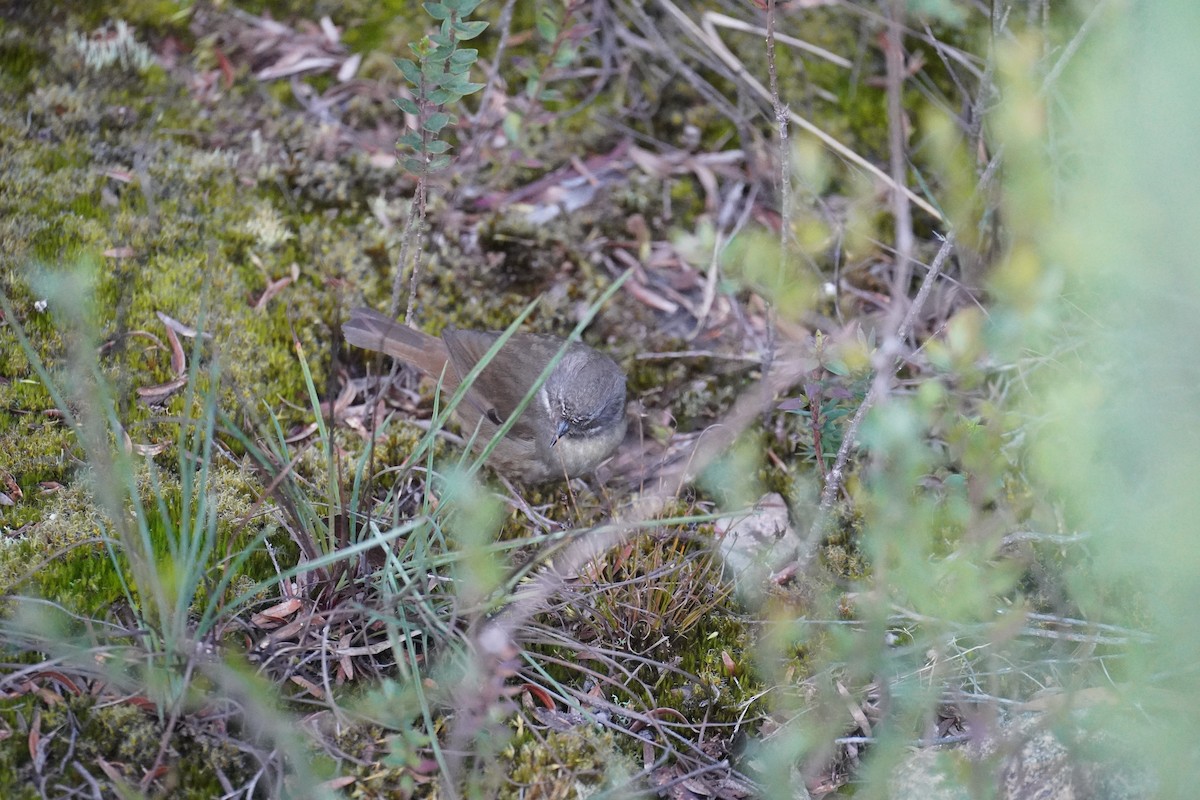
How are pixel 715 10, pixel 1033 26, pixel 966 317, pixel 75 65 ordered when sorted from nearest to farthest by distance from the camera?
pixel 966 317, pixel 1033 26, pixel 75 65, pixel 715 10

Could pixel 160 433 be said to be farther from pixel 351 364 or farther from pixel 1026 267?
pixel 1026 267

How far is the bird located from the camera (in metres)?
4.10

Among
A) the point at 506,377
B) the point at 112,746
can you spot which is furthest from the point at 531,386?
the point at 112,746

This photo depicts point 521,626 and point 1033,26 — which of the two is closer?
point 521,626

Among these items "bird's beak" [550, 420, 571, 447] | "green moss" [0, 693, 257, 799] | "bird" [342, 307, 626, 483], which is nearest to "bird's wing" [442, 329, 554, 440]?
"bird" [342, 307, 626, 483]

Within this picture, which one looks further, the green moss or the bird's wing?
the bird's wing

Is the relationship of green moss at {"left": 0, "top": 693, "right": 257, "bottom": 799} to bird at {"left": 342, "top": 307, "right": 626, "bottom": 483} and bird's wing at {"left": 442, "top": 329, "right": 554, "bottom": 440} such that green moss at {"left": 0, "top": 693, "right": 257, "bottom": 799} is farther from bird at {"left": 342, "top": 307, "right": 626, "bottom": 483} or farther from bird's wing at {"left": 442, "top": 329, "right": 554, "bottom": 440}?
bird's wing at {"left": 442, "top": 329, "right": 554, "bottom": 440}

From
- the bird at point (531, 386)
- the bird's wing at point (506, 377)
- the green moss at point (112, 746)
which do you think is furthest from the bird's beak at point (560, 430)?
the green moss at point (112, 746)

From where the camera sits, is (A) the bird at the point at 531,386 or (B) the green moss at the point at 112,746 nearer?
(B) the green moss at the point at 112,746

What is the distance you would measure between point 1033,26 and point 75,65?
462 centimetres

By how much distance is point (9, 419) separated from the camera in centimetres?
364

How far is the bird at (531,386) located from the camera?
4102 millimetres

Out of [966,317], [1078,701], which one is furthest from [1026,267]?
[1078,701]

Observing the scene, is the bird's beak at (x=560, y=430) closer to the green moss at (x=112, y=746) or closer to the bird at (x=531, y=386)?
the bird at (x=531, y=386)
